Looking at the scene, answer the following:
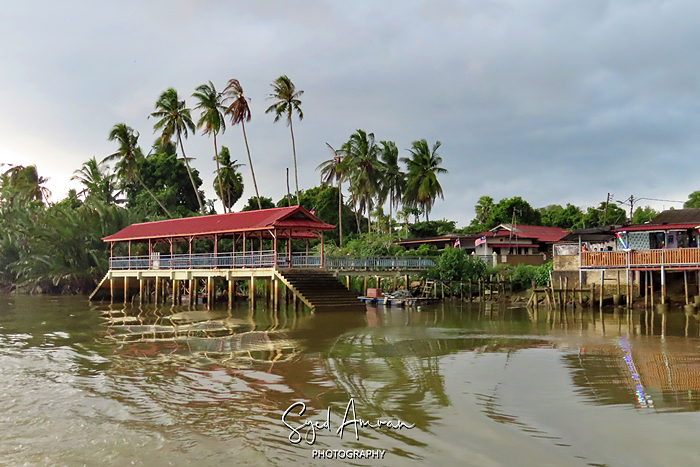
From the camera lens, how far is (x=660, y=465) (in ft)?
22.4

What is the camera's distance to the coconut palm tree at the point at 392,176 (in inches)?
2052

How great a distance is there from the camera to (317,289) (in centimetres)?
2777

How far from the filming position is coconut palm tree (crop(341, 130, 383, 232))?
48.2 m

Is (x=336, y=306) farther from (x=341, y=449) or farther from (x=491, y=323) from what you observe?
(x=341, y=449)

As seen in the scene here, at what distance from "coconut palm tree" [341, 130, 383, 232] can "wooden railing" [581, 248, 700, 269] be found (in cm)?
2216

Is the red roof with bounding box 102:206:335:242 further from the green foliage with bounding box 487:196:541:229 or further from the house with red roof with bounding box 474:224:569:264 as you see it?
the green foliage with bounding box 487:196:541:229

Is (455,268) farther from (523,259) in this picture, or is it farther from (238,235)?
(238,235)

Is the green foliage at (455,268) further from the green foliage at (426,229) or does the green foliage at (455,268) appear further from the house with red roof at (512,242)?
the green foliage at (426,229)

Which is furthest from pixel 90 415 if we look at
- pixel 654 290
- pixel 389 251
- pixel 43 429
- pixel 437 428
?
pixel 389 251

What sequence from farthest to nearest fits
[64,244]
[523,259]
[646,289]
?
[64,244]
[523,259]
[646,289]

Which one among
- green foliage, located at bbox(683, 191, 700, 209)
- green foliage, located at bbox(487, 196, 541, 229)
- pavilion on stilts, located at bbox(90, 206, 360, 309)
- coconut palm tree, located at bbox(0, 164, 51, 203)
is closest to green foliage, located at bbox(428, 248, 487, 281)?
pavilion on stilts, located at bbox(90, 206, 360, 309)

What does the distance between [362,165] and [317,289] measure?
72.7 ft

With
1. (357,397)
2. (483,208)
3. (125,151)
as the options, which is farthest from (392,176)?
(357,397)

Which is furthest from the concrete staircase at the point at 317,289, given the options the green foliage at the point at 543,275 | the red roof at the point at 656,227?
the red roof at the point at 656,227
